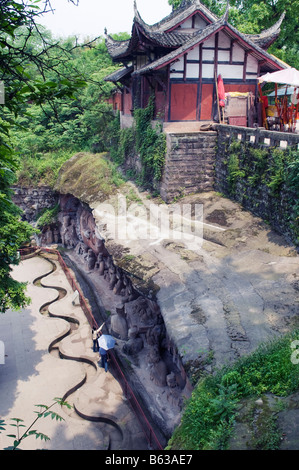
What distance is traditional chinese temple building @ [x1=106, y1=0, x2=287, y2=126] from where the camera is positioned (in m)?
16.0

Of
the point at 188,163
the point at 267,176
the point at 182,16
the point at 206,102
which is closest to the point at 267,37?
the point at 182,16

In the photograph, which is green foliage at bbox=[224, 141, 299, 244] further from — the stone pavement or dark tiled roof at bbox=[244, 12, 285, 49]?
the stone pavement

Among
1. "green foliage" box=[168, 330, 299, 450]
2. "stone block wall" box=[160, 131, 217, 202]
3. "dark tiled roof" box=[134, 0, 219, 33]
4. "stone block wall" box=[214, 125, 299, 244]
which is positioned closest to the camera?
"green foliage" box=[168, 330, 299, 450]

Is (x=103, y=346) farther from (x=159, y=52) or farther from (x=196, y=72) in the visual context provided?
(x=159, y=52)

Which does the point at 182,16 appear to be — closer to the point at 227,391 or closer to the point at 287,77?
the point at 287,77

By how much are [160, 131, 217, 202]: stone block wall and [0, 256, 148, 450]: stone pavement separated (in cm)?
727

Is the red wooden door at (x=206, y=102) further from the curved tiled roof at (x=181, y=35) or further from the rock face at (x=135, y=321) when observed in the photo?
the rock face at (x=135, y=321)

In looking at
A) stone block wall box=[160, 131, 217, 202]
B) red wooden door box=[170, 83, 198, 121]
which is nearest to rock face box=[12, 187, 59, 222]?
stone block wall box=[160, 131, 217, 202]

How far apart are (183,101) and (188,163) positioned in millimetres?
2884

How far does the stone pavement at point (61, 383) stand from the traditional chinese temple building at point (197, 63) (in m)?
10.5

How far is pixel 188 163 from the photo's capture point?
16.5 meters

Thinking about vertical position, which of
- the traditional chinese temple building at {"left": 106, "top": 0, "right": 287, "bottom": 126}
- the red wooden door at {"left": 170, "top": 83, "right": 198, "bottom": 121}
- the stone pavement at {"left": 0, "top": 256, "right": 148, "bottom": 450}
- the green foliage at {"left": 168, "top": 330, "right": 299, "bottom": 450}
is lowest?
the stone pavement at {"left": 0, "top": 256, "right": 148, "bottom": 450}

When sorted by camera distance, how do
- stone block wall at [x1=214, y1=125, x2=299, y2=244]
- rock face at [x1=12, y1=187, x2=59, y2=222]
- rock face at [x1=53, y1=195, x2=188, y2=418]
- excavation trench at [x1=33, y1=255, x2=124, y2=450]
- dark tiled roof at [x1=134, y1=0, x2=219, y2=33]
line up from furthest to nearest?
rock face at [x1=12, y1=187, x2=59, y2=222] < dark tiled roof at [x1=134, y1=0, x2=219, y2=33] < stone block wall at [x1=214, y1=125, x2=299, y2=244] < rock face at [x1=53, y1=195, x2=188, y2=418] < excavation trench at [x1=33, y1=255, x2=124, y2=450]

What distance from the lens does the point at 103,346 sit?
40.3 ft
